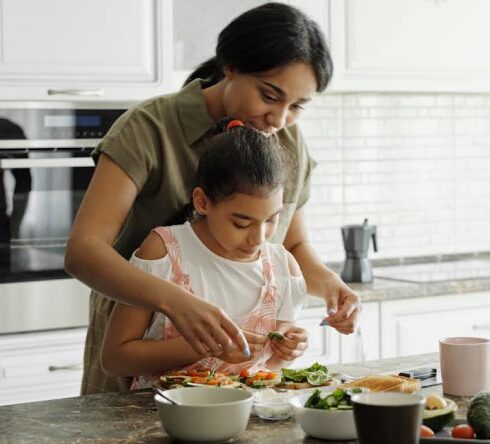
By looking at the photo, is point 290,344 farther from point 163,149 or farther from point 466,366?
point 163,149

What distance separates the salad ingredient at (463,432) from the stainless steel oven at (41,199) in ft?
6.83

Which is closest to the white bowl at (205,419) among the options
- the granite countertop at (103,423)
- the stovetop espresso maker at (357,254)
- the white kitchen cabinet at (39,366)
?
the granite countertop at (103,423)

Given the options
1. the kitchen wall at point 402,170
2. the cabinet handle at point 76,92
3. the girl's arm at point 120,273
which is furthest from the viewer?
the kitchen wall at point 402,170

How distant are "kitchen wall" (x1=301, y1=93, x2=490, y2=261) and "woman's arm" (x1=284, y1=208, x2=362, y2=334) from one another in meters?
1.91

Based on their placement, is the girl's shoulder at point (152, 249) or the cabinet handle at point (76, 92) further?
the cabinet handle at point (76, 92)

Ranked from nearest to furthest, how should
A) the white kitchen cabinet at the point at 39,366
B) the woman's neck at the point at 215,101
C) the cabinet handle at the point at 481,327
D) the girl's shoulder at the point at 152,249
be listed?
the girl's shoulder at the point at 152,249
the woman's neck at the point at 215,101
the white kitchen cabinet at the point at 39,366
the cabinet handle at the point at 481,327

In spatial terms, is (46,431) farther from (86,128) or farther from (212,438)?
(86,128)

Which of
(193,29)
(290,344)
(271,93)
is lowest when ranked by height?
(290,344)

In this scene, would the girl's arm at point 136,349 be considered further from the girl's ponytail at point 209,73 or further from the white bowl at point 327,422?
the girl's ponytail at point 209,73

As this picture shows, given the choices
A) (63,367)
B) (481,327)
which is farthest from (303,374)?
(481,327)

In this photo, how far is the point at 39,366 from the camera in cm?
327

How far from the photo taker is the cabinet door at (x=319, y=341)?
3.50 meters

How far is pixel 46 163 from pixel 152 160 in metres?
1.39

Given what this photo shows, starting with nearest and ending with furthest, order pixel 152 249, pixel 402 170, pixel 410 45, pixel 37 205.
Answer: pixel 152 249
pixel 37 205
pixel 410 45
pixel 402 170
